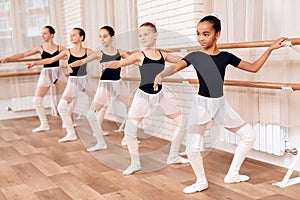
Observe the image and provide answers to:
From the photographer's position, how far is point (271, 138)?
→ 2.74 m

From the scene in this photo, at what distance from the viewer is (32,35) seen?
5703 mm

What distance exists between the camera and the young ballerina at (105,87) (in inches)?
140

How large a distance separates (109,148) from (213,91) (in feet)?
4.86

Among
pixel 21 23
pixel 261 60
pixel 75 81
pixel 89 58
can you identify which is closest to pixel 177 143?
pixel 261 60

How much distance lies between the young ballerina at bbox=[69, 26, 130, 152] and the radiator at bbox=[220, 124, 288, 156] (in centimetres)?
128

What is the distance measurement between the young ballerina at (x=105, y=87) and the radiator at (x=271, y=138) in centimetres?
128

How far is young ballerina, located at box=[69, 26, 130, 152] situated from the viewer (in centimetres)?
356

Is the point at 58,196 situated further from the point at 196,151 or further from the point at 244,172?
the point at 244,172

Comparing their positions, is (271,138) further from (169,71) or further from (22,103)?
(22,103)

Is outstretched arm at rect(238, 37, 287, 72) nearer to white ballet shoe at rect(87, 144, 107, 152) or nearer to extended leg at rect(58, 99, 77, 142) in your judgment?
white ballet shoe at rect(87, 144, 107, 152)

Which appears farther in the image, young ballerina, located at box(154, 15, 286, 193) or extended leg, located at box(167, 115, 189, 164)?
extended leg, located at box(167, 115, 189, 164)

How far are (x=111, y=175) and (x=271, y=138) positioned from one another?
3.56 ft

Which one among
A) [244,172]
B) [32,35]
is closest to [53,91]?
[32,35]

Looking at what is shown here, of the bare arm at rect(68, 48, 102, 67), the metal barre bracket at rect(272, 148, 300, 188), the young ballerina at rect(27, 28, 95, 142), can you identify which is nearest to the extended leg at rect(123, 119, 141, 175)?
the metal barre bracket at rect(272, 148, 300, 188)
